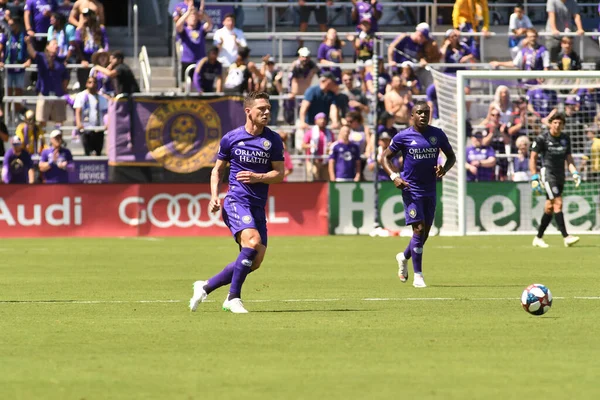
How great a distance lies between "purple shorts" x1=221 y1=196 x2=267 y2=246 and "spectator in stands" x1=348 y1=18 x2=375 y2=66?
17816mm

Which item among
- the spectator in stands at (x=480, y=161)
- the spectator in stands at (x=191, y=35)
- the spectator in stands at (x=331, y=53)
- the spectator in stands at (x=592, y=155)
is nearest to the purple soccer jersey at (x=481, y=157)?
the spectator in stands at (x=480, y=161)

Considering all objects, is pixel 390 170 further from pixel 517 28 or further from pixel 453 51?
pixel 517 28

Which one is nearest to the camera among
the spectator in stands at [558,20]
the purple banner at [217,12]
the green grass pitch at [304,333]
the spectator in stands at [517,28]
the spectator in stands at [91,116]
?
the green grass pitch at [304,333]

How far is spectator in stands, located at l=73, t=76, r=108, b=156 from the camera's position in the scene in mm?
27766

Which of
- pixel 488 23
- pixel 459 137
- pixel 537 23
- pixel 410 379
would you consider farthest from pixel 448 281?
pixel 537 23

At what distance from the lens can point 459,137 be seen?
25.9 m

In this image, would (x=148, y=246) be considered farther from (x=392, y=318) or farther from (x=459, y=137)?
(x=392, y=318)

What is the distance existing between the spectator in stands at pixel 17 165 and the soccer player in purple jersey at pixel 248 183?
50.1 ft

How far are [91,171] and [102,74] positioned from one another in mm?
2249

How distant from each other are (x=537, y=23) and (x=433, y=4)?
3525mm

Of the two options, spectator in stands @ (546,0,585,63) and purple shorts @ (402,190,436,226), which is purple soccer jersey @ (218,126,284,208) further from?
spectator in stands @ (546,0,585,63)

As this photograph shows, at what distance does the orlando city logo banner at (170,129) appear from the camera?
→ 27.3 meters

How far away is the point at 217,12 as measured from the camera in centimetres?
3303

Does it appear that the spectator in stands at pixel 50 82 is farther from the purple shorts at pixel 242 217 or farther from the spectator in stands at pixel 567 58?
the purple shorts at pixel 242 217
